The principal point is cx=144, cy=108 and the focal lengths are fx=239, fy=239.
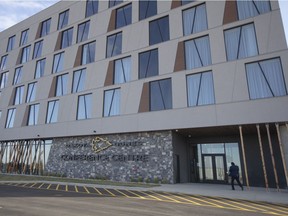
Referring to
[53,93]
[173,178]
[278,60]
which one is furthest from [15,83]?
[278,60]

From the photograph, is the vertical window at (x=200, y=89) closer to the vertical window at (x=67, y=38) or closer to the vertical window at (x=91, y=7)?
the vertical window at (x=91, y=7)

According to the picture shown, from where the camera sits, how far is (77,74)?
85.6ft

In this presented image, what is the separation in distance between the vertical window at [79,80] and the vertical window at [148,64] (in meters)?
7.07

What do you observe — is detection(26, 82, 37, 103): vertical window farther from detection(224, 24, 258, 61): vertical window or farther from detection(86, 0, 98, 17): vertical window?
detection(224, 24, 258, 61): vertical window

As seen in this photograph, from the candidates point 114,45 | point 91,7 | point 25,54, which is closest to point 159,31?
point 114,45

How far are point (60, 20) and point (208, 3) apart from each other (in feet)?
63.6

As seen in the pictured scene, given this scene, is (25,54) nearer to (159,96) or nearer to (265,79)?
(159,96)

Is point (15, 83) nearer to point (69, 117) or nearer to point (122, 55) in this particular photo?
point (69, 117)

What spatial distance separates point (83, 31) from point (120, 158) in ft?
50.8

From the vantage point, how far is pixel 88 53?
85.6ft

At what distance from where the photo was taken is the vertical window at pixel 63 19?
29728 mm

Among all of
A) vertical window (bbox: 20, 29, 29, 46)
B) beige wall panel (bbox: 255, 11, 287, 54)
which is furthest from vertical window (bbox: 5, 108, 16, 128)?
beige wall panel (bbox: 255, 11, 287, 54)

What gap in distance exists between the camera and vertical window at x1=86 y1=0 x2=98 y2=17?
2702cm

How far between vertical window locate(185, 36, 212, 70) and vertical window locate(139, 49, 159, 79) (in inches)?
111
